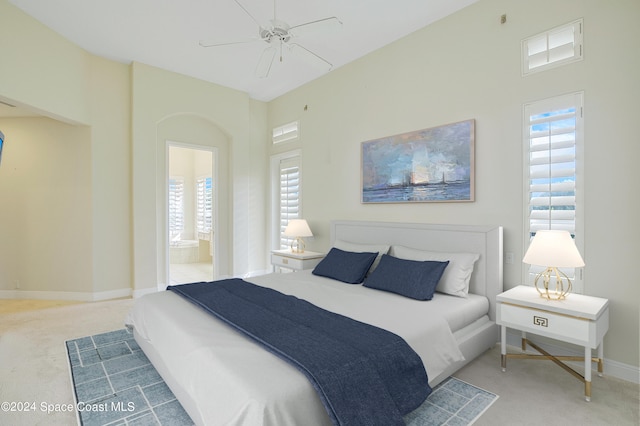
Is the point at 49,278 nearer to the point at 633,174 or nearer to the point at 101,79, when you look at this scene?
the point at 101,79

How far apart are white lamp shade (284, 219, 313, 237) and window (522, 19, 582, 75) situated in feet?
10.3

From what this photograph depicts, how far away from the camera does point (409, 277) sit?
9.75ft

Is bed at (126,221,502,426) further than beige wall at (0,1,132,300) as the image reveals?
No

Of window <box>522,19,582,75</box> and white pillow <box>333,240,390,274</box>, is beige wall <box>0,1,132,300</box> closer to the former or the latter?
white pillow <box>333,240,390,274</box>

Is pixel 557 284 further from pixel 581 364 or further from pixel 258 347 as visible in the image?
pixel 258 347

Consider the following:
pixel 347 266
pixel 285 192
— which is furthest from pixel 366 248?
pixel 285 192

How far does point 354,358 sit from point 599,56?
9.58 feet

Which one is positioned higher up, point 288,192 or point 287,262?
point 288,192

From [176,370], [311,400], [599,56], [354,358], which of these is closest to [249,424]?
[311,400]

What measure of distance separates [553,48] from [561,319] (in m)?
2.21

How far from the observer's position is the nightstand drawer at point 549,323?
2.22 meters

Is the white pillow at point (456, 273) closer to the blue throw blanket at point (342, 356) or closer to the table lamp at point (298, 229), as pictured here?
the blue throw blanket at point (342, 356)

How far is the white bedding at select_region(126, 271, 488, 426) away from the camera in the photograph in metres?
1.44

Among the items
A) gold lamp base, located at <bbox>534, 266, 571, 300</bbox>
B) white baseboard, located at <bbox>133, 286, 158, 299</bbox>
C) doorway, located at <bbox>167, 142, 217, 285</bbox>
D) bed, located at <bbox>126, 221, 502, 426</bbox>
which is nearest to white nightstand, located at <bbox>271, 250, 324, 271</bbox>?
bed, located at <bbox>126, 221, 502, 426</bbox>
